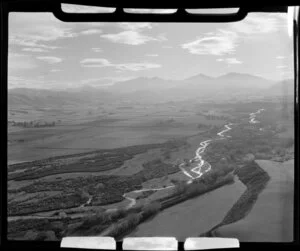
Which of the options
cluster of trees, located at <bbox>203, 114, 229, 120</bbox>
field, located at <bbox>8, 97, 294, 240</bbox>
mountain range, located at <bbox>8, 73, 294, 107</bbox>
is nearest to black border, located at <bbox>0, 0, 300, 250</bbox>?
field, located at <bbox>8, 97, 294, 240</bbox>

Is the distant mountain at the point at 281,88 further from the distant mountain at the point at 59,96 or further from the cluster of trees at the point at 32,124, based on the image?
the cluster of trees at the point at 32,124

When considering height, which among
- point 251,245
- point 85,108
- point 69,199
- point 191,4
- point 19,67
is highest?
point 191,4

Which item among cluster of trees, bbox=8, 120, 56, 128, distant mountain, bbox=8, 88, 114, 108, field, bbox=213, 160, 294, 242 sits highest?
distant mountain, bbox=8, 88, 114, 108

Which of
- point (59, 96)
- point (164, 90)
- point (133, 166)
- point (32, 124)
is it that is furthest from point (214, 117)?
point (32, 124)

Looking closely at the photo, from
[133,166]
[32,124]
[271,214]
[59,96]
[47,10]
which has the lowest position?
[271,214]

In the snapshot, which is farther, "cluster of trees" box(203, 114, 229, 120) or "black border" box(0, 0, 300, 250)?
"cluster of trees" box(203, 114, 229, 120)

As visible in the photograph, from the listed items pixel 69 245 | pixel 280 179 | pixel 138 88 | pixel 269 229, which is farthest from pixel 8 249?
pixel 280 179

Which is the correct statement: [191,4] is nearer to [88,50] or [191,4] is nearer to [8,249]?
[88,50]

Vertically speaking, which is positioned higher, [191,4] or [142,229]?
[191,4]

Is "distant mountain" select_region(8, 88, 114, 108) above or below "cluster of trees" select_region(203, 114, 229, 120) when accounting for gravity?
above

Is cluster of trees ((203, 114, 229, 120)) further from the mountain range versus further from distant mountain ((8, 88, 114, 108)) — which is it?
distant mountain ((8, 88, 114, 108))

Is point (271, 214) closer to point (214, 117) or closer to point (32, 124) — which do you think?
point (214, 117)
